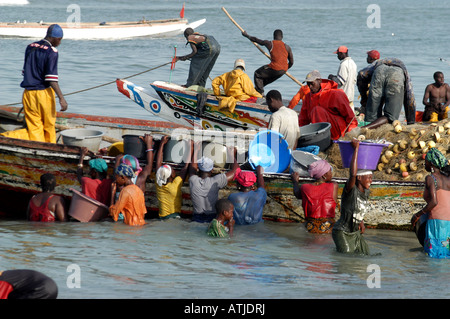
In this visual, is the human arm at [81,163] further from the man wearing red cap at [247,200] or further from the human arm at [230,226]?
the human arm at [230,226]

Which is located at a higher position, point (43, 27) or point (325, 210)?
point (43, 27)

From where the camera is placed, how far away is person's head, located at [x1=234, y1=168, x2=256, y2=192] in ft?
25.5

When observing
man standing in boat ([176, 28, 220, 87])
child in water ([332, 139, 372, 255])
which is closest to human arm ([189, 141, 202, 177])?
child in water ([332, 139, 372, 255])

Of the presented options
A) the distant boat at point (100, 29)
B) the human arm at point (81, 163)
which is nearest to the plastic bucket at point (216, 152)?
the human arm at point (81, 163)

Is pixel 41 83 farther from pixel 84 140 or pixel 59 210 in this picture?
pixel 59 210

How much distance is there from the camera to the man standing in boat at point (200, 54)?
36.7 ft

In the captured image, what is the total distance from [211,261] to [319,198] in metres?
1.57

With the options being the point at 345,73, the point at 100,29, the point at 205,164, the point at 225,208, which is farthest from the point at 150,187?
the point at 100,29

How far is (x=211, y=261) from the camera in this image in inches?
265

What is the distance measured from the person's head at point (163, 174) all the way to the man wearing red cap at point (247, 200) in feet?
2.57
